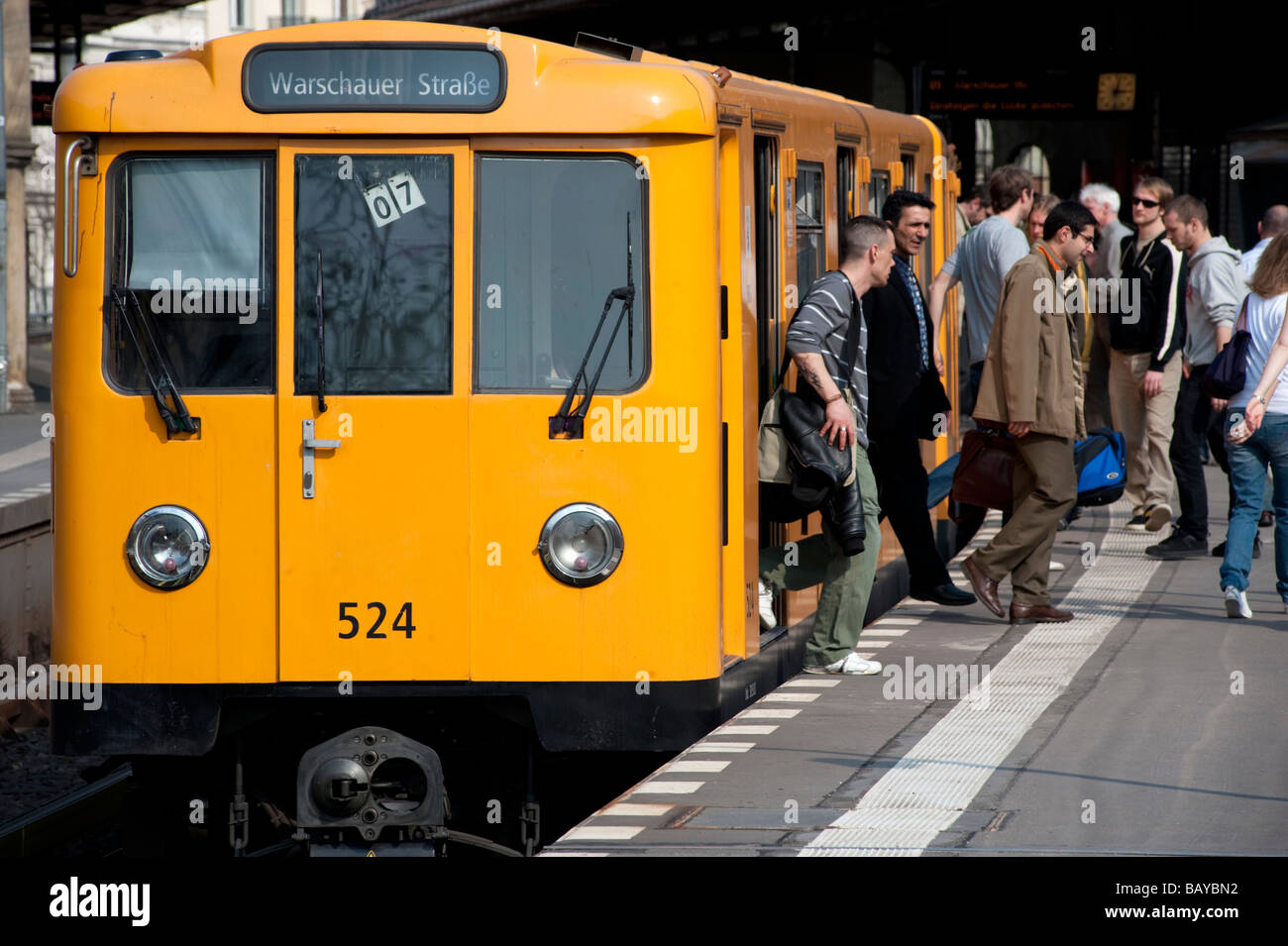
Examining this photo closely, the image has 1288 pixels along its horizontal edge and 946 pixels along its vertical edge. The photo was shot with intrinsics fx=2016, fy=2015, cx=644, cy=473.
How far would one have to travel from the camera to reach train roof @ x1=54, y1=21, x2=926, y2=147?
20.2 feet

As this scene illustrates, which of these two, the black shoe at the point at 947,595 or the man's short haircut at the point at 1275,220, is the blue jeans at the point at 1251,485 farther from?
the man's short haircut at the point at 1275,220

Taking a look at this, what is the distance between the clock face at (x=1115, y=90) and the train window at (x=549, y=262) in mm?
14742

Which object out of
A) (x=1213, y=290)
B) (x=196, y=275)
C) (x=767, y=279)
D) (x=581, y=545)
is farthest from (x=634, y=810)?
(x=1213, y=290)

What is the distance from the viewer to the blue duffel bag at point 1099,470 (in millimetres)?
10289

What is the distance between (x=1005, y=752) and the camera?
6.93 meters

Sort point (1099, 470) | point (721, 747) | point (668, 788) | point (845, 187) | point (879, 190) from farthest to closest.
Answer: point (1099, 470) < point (879, 190) < point (845, 187) < point (721, 747) < point (668, 788)

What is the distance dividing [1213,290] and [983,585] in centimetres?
301

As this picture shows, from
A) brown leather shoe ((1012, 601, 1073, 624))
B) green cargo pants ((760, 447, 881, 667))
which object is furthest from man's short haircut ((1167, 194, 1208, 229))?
green cargo pants ((760, 447, 881, 667))

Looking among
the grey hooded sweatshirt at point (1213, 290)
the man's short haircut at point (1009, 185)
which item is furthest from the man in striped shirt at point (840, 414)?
the grey hooded sweatshirt at point (1213, 290)

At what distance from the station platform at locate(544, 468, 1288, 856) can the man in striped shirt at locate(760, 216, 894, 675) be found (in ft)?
0.72

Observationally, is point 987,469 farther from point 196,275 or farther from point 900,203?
point 196,275

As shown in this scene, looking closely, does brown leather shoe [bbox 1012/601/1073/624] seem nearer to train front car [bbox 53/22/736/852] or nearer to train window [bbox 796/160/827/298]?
train window [bbox 796/160/827/298]
